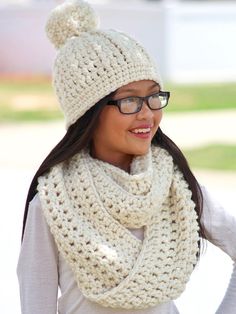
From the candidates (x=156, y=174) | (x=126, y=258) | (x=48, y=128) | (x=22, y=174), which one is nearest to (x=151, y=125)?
(x=156, y=174)

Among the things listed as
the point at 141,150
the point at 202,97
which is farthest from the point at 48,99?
the point at 141,150

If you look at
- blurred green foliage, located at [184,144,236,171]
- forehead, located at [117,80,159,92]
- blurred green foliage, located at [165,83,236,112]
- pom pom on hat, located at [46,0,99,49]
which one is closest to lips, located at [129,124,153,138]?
forehead, located at [117,80,159,92]

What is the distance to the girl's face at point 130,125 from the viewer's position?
8.94ft

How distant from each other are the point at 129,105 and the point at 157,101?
84 millimetres

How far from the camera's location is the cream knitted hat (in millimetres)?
2758

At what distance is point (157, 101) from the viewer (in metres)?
2.74

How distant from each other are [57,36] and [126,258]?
744 mm

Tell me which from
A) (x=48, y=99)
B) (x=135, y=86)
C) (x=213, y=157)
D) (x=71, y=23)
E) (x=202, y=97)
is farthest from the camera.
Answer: (x=48, y=99)

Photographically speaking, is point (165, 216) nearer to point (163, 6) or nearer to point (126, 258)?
point (126, 258)

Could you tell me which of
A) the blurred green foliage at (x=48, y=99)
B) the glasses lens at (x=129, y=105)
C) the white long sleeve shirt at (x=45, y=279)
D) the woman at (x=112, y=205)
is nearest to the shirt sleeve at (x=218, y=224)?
the woman at (x=112, y=205)

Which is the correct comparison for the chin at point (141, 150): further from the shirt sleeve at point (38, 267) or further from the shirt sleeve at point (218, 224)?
the shirt sleeve at point (38, 267)

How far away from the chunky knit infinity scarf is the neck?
59 mm

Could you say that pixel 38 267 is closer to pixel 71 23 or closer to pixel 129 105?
pixel 129 105

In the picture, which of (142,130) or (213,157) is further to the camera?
(213,157)
